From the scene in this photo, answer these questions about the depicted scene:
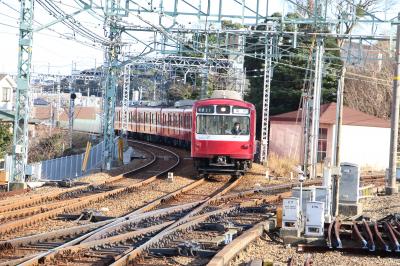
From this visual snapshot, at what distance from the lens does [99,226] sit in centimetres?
1186

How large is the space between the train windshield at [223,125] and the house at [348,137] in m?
9.55

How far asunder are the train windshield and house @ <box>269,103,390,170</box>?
9.55 meters

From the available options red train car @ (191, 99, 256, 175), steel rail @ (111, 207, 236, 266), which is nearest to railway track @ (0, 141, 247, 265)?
steel rail @ (111, 207, 236, 266)

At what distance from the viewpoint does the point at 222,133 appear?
22750mm

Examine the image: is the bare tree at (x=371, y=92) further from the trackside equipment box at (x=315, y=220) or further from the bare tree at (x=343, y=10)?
the trackside equipment box at (x=315, y=220)

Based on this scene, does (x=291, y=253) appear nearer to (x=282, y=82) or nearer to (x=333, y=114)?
(x=333, y=114)

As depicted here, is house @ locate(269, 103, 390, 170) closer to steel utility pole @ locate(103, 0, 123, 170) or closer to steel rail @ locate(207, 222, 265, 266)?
steel utility pole @ locate(103, 0, 123, 170)

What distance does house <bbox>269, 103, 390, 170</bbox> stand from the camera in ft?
106

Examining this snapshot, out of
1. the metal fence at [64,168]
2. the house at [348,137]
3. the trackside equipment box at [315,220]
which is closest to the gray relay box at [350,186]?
the trackside equipment box at [315,220]

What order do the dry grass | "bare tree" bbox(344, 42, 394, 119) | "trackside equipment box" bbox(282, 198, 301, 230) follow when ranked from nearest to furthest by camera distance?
"trackside equipment box" bbox(282, 198, 301, 230) → the dry grass → "bare tree" bbox(344, 42, 394, 119)

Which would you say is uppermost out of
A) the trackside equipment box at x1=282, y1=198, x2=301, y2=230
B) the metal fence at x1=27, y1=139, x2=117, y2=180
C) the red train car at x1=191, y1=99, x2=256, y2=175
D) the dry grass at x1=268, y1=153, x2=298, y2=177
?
the red train car at x1=191, y1=99, x2=256, y2=175

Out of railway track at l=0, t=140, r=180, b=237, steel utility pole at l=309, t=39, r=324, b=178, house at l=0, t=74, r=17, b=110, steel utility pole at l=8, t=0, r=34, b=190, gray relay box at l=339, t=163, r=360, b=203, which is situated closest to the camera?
railway track at l=0, t=140, r=180, b=237

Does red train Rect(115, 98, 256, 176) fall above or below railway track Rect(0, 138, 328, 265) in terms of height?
above

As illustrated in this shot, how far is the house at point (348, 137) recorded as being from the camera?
1273 inches
